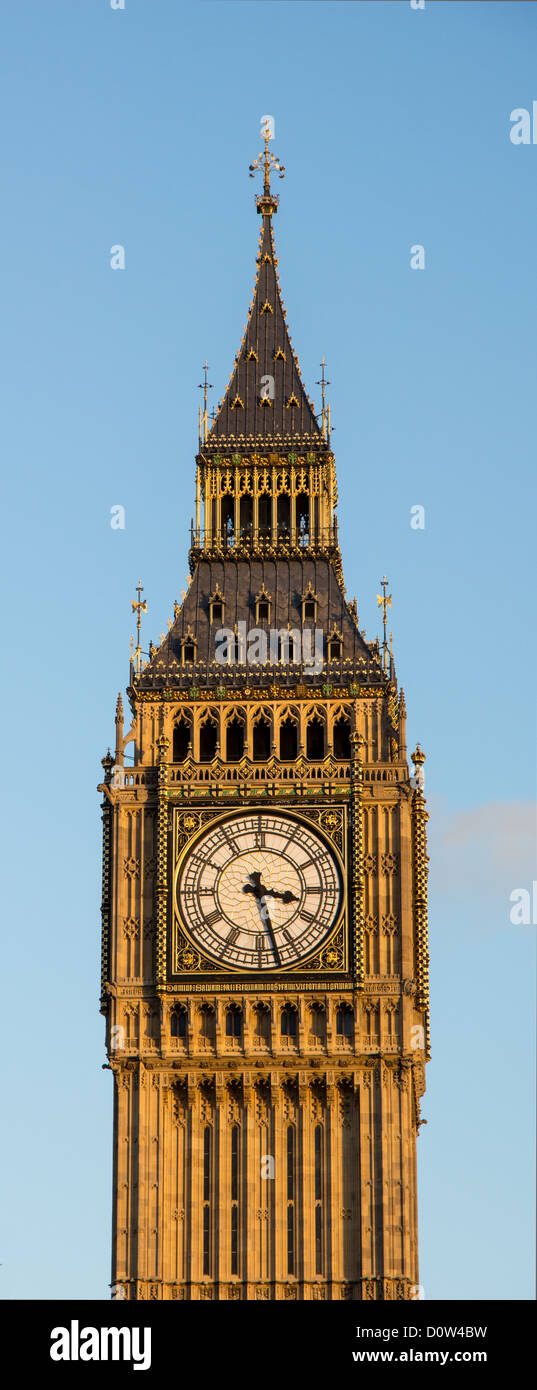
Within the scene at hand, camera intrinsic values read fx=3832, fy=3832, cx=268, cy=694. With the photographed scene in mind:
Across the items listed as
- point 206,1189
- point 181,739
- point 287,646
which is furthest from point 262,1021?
point 287,646

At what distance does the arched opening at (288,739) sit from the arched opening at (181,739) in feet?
6.86

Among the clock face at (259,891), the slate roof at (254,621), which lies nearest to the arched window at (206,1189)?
the clock face at (259,891)

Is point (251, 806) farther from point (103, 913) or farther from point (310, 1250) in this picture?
point (310, 1250)

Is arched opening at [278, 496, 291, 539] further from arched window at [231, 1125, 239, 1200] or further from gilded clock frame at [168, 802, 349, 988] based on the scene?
arched window at [231, 1125, 239, 1200]

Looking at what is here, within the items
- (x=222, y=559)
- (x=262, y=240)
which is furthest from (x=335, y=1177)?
(x=262, y=240)

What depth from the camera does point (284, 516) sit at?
88812mm

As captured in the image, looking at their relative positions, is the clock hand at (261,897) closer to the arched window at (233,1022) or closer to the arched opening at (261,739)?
the arched window at (233,1022)

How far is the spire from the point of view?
89.2m

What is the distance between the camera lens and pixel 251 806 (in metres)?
82.9

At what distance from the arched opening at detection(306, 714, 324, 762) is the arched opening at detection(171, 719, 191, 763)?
8.72 ft

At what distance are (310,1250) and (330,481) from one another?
18.7 m

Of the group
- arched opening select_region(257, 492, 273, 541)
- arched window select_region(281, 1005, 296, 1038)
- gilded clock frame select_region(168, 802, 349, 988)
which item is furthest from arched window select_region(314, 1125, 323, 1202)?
arched opening select_region(257, 492, 273, 541)

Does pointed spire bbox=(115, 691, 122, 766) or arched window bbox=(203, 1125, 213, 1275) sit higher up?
pointed spire bbox=(115, 691, 122, 766)

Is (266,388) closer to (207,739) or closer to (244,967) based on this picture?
(207,739)
